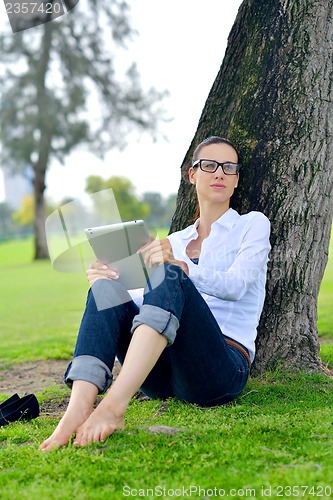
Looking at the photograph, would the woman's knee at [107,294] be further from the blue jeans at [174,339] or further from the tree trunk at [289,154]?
the tree trunk at [289,154]

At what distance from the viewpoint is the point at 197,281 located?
271cm

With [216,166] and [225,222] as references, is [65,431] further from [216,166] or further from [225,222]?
[216,166]

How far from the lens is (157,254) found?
2682 millimetres

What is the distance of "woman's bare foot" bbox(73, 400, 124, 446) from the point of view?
7.93 feet

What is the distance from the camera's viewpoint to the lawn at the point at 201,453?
203cm

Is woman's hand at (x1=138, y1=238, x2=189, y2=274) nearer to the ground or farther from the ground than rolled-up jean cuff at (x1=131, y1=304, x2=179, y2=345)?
farther from the ground

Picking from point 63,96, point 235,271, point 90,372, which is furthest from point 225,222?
point 63,96

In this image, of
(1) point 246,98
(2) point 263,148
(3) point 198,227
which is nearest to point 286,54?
(1) point 246,98

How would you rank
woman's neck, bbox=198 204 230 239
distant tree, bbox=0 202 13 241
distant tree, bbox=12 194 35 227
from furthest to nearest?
1. distant tree, bbox=12 194 35 227
2. distant tree, bbox=0 202 13 241
3. woman's neck, bbox=198 204 230 239

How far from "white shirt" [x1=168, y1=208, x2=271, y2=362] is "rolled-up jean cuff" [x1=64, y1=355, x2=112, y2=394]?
0.52m

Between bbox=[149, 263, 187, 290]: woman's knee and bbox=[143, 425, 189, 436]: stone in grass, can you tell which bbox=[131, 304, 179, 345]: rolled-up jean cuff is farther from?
bbox=[143, 425, 189, 436]: stone in grass

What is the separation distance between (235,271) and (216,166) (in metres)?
0.65

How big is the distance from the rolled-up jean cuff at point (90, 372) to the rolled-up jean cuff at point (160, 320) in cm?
22

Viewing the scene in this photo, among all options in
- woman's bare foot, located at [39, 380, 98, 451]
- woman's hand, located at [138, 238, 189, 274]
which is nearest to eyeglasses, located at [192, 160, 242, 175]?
woman's hand, located at [138, 238, 189, 274]
